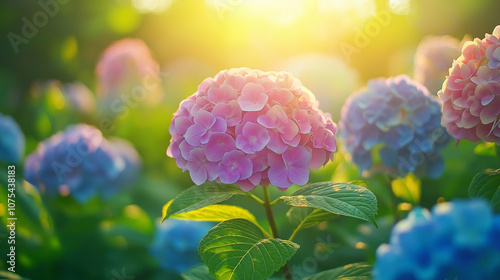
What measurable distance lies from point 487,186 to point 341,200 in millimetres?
379

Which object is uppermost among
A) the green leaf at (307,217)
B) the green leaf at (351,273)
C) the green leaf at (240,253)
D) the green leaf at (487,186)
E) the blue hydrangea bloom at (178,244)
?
the green leaf at (487,186)

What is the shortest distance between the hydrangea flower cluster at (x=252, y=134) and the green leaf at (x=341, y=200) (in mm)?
40

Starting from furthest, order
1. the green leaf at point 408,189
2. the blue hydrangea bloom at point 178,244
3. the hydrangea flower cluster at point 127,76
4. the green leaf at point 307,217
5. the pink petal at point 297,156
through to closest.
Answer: the hydrangea flower cluster at point 127,76, the blue hydrangea bloom at point 178,244, the green leaf at point 408,189, the green leaf at point 307,217, the pink petal at point 297,156

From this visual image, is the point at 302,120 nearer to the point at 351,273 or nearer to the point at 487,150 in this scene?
the point at 351,273

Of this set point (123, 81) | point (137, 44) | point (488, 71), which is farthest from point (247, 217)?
point (137, 44)

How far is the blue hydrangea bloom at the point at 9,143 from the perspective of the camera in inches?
97.3

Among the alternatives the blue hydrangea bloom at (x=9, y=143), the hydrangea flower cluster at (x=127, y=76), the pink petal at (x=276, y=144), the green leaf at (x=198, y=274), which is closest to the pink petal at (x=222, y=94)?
the pink petal at (x=276, y=144)

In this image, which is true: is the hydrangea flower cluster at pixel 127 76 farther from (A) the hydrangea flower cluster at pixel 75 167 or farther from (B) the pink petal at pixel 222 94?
(B) the pink petal at pixel 222 94

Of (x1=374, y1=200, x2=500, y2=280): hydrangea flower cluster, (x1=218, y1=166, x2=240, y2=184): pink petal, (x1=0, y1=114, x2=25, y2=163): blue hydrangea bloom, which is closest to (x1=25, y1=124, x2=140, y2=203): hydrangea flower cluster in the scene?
(x1=0, y1=114, x2=25, y2=163): blue hydrangea bloom

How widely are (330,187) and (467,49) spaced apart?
483mm

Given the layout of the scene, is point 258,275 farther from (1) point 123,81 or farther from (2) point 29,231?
(1) point 123,81

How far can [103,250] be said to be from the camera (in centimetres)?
219

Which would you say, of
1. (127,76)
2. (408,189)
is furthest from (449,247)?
(127,76)

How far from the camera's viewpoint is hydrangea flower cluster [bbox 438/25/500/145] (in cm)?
109
